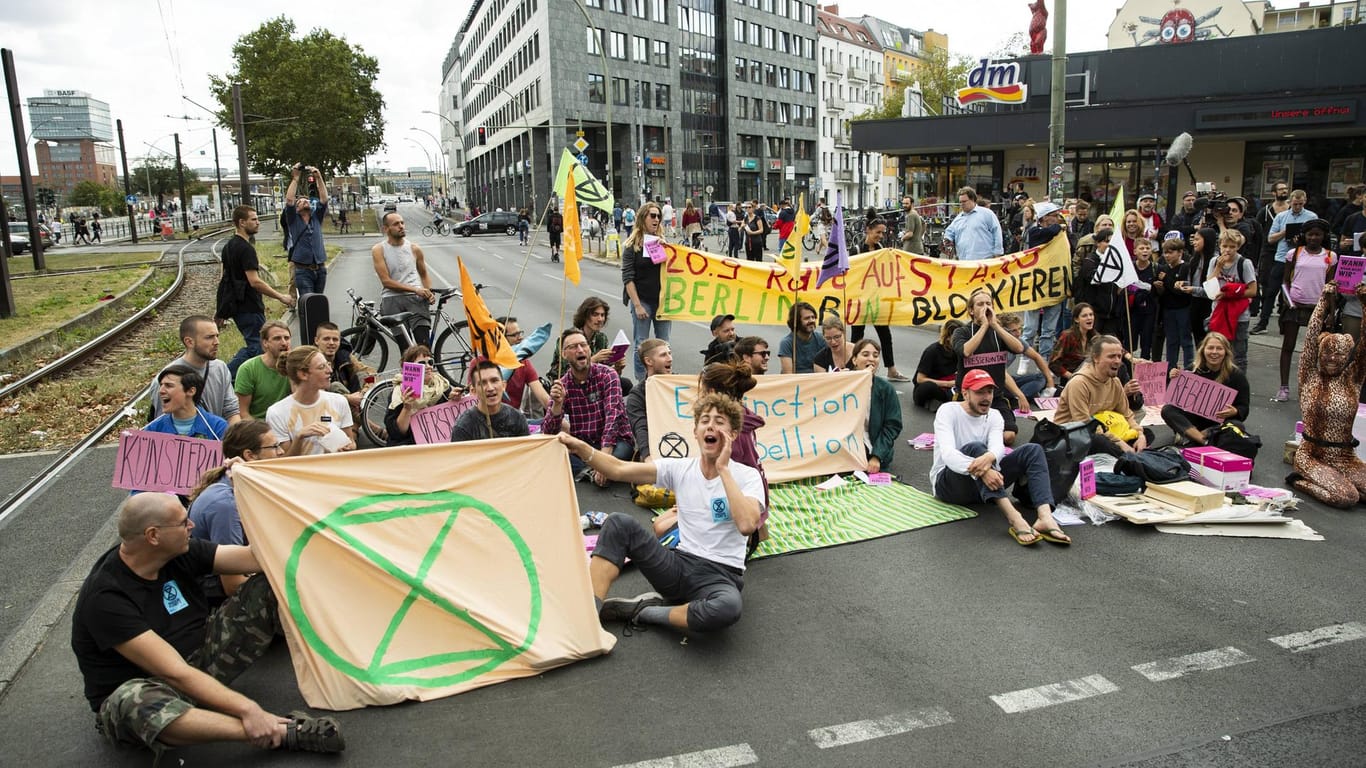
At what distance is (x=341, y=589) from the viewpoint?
425cm

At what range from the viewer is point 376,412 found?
27.0 feet

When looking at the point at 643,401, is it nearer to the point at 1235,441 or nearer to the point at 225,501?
the point at 225,501

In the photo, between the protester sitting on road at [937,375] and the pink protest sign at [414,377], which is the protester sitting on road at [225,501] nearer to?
the pink protest sign at [414,377]

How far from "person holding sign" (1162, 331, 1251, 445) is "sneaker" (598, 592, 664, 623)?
4903 millimetres

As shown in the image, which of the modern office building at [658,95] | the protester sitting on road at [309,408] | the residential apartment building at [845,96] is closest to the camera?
the protester sitting on road at [309,408]

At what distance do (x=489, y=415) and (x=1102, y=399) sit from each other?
15.5ft

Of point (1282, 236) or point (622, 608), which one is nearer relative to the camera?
point (622, 608)

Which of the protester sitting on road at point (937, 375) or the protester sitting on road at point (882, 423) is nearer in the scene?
the protester sitting on road at point (882, 423)

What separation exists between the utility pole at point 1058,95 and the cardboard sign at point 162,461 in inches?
483

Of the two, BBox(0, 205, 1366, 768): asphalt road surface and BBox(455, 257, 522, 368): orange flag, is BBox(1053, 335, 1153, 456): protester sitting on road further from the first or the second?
BBox(455, 257, 522, 368): orange flag

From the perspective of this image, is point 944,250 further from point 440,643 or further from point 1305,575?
point 440,643

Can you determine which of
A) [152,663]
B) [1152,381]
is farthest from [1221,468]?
[152,663]

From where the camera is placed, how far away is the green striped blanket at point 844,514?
243 inches

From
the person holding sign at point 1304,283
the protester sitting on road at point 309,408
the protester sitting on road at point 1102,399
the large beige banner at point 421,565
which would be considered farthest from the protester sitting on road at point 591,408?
the person holding sign at point 1304,283
